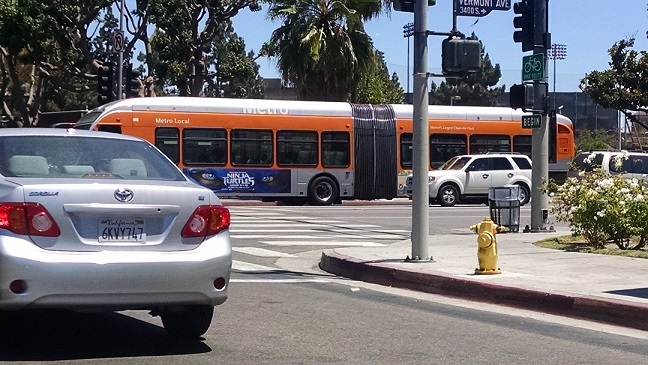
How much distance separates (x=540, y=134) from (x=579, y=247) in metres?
3.70

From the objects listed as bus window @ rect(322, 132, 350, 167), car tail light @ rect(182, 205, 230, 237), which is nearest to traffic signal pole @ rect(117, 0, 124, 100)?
bus window @ rect(322, 132, 350, 167)

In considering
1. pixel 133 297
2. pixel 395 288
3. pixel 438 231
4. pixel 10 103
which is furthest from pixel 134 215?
pixel 10 103

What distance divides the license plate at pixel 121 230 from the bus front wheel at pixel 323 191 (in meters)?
23.9

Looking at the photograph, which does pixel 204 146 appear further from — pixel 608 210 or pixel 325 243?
pixel 608 210

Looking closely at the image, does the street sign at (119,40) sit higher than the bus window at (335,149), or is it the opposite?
the street sign at (119,40)

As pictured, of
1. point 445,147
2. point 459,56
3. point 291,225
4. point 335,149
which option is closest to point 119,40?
point 335,149

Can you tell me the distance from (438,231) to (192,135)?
35.4 ft

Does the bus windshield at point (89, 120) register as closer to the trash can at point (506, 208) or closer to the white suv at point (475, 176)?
the white suv at point (475, 176)

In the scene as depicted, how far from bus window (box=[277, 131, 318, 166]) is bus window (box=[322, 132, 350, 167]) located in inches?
13.2

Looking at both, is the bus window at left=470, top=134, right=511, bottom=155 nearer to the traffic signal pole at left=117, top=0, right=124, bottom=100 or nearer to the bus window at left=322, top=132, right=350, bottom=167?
the bus window at left=322, top=132, right=350, bottom=167

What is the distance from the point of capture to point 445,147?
33.2 meters

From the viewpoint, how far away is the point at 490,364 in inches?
301

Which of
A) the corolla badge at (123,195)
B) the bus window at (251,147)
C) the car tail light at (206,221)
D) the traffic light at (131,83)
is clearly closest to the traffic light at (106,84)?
the traffic light at (131,83)

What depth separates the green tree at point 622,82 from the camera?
5538cm
